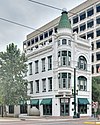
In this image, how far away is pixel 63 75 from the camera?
5641 cm

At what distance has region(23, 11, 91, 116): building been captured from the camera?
56344 millimetres

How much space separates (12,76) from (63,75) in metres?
9.23

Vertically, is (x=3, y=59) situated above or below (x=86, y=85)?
above

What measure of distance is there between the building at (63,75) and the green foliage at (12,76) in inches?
205

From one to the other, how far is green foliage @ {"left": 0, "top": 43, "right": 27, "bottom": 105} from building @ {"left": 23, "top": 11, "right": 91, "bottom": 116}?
17.1 ft

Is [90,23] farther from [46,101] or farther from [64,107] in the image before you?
[64,107]

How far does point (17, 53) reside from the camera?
58.0 metres

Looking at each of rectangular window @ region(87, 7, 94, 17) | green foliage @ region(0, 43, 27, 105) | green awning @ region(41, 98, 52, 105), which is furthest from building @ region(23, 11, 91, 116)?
rectangular window @ region(87, 7, 94, 17)

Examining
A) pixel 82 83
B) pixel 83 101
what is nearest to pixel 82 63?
pixel 82 83

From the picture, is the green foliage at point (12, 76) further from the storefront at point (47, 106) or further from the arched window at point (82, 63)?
the arched window at point (82, 63)

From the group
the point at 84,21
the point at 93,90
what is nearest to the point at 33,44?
the point at 84,21

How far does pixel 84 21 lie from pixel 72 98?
131ft

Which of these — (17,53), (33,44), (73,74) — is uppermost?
(33,44)

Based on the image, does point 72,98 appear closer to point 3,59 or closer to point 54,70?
point 54,70
